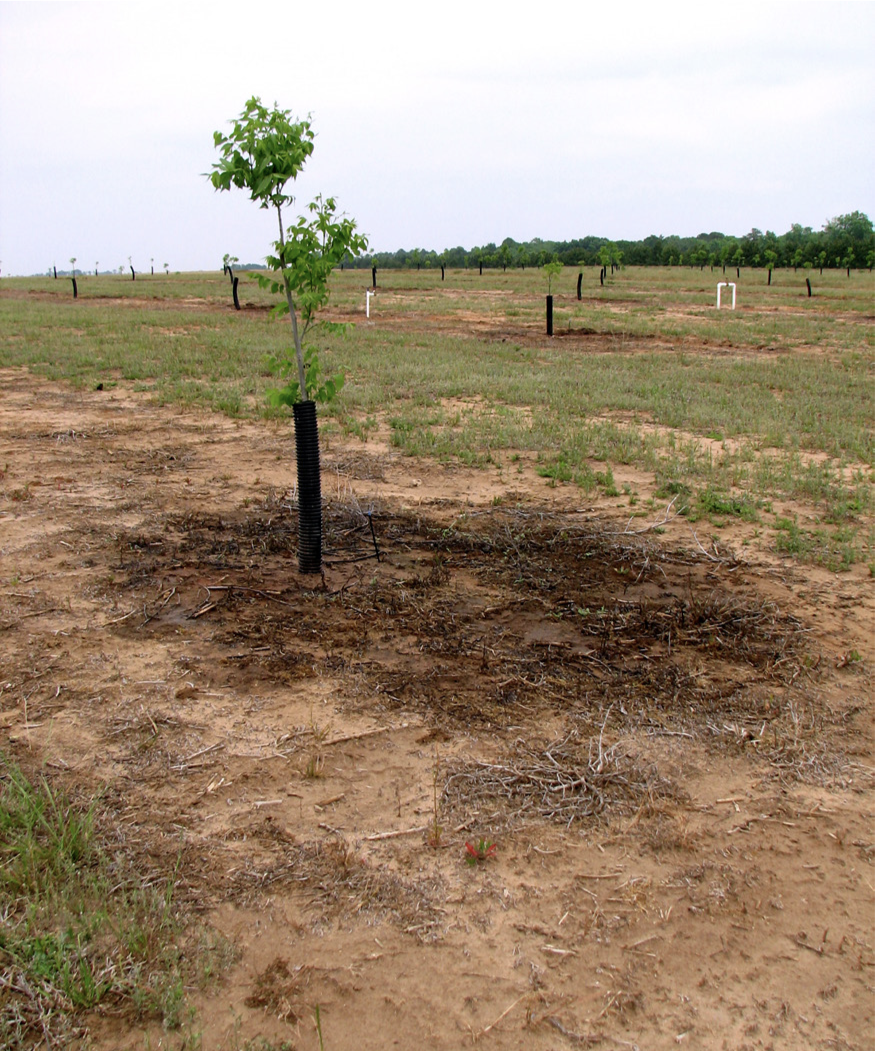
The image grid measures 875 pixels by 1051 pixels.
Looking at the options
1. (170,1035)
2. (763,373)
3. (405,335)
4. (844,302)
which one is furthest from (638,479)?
(844,302)

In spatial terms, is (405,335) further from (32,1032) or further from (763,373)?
(32,1032)

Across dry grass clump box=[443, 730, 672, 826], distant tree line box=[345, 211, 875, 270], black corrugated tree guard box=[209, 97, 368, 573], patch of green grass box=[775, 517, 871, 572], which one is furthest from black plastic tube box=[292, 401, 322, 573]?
distant tree line box=[345, 211, 875, 270]

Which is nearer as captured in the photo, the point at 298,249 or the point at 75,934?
the point at 75,934

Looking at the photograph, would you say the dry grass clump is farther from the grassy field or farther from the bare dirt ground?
the grassy field

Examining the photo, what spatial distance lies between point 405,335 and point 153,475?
494 inches

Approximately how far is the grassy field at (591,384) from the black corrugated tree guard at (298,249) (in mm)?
407

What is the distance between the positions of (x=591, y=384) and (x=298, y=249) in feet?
27.1

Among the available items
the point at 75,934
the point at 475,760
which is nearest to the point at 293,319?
the point at 475,760

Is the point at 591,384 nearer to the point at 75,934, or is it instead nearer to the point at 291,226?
the point at 291,226

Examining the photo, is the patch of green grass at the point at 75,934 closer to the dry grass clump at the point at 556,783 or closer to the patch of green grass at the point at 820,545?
the dry grass clump at the point at 556,783

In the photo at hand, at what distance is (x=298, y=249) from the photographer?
4926 mm

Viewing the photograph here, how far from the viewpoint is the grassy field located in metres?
7.62

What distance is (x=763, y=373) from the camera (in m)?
13.8

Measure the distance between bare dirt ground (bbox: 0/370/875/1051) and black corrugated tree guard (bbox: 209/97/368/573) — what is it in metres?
0.61
